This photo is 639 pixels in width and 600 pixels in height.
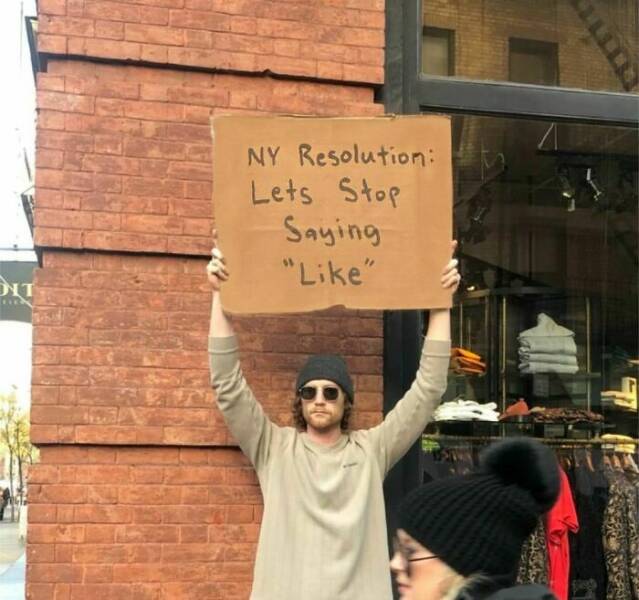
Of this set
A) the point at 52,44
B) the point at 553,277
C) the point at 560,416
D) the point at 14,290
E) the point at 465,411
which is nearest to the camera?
the point at 52,44

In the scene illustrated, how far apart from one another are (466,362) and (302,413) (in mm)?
2167

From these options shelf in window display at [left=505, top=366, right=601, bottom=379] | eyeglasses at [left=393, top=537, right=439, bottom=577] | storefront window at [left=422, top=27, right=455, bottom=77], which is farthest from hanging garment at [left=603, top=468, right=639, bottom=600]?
eyeglasses at [left=393, top=537, right=439, bottom=577]

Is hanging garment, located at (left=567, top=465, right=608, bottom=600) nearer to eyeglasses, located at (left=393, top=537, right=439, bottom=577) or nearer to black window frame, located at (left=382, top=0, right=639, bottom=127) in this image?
black window frame, located at (left=382, top=0, right=639, bottom=127)

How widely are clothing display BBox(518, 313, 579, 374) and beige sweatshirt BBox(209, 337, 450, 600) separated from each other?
249 cm

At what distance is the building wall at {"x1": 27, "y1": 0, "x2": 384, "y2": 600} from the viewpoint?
417cm

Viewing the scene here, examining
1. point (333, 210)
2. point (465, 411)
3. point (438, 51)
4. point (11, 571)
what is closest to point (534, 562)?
point (465, 411)

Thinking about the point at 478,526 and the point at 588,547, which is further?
the point at 588,547

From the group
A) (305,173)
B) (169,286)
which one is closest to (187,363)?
(169,286)

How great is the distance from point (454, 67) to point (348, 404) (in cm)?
204

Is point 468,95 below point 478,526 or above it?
above

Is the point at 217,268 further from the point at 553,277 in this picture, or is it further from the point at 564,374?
the point at 553,277

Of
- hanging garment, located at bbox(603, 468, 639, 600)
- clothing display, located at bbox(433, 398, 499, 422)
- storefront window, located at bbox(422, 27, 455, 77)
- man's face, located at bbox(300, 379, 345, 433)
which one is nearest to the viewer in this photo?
man's face, located at bbox(300, 379, 345, 433)

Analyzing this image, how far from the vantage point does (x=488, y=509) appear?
196 cm

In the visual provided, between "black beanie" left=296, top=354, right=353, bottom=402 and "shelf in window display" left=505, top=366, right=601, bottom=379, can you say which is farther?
"shelf in window display" left=505, top=366, right=601, bottom=379
